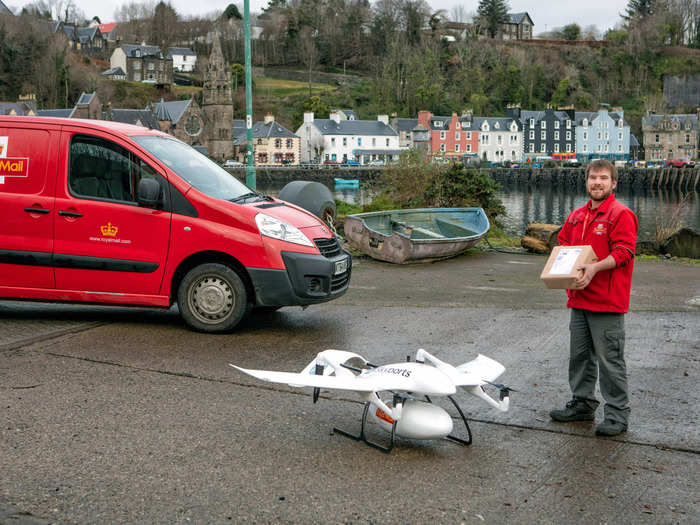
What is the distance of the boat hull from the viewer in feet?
47.0

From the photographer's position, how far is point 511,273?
1307cm

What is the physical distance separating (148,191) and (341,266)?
6.93ft

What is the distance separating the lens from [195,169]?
321 inches

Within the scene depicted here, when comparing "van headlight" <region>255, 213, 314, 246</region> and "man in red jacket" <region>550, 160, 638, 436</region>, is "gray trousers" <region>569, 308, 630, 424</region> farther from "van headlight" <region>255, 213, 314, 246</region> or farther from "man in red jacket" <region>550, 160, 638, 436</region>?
"van headlight" <region>255, 213, 314, 246</region>

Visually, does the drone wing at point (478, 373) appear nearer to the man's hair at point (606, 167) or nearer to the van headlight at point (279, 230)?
the man's hair at point (606, 167)

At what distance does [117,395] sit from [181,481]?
1724 millimetres

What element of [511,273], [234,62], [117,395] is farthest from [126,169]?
[234,62]

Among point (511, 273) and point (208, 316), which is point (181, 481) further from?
point (511, 273)

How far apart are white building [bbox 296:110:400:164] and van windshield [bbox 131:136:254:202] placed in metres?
115

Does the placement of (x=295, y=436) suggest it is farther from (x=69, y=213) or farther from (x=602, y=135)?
(x=602, y=135)

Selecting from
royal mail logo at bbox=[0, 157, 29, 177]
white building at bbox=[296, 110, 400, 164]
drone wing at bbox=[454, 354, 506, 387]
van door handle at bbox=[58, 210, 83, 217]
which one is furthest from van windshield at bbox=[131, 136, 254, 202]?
white building at bbox=[296, 110, 400, 164]

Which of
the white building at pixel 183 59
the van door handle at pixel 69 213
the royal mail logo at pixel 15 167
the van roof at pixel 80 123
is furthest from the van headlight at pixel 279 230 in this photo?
the white building at pixel 183 59

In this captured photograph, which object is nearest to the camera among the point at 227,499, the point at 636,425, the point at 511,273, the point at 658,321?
the point at 227,499

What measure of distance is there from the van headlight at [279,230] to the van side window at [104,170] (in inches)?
44.8
